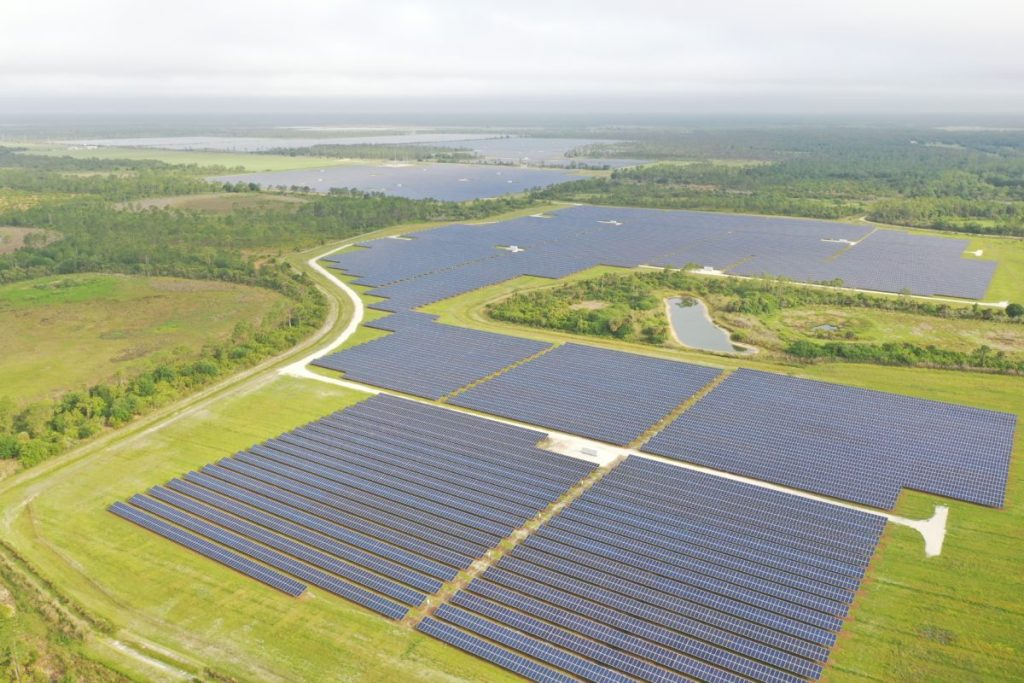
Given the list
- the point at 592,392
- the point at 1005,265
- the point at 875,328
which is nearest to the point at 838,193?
the point at 1005,265

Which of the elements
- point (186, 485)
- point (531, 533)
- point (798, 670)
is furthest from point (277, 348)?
point (798, 670)

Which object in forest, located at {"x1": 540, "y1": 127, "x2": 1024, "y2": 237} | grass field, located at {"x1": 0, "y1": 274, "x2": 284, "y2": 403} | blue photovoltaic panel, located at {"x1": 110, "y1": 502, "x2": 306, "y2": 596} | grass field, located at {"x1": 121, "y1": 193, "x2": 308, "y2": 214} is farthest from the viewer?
grass field, located at {"x1": 121, "y1": 193, "x2": 308, "y2": 214}

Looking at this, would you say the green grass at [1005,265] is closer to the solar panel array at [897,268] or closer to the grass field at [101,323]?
the solar panel array at [897,268]

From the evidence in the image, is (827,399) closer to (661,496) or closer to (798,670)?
(661,496)

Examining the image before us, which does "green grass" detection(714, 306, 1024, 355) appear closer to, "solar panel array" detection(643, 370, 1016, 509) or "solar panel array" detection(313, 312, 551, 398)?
"solar panel array" detection(643, 370, 1016, 509)

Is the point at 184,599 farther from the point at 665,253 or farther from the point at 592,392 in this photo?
the point at 665,253

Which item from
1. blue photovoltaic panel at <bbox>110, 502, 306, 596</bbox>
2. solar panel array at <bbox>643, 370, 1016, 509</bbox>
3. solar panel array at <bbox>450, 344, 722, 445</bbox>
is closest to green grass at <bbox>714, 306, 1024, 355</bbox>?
solar panel array at <bbox>450, 344, 722, 445</bbox>
